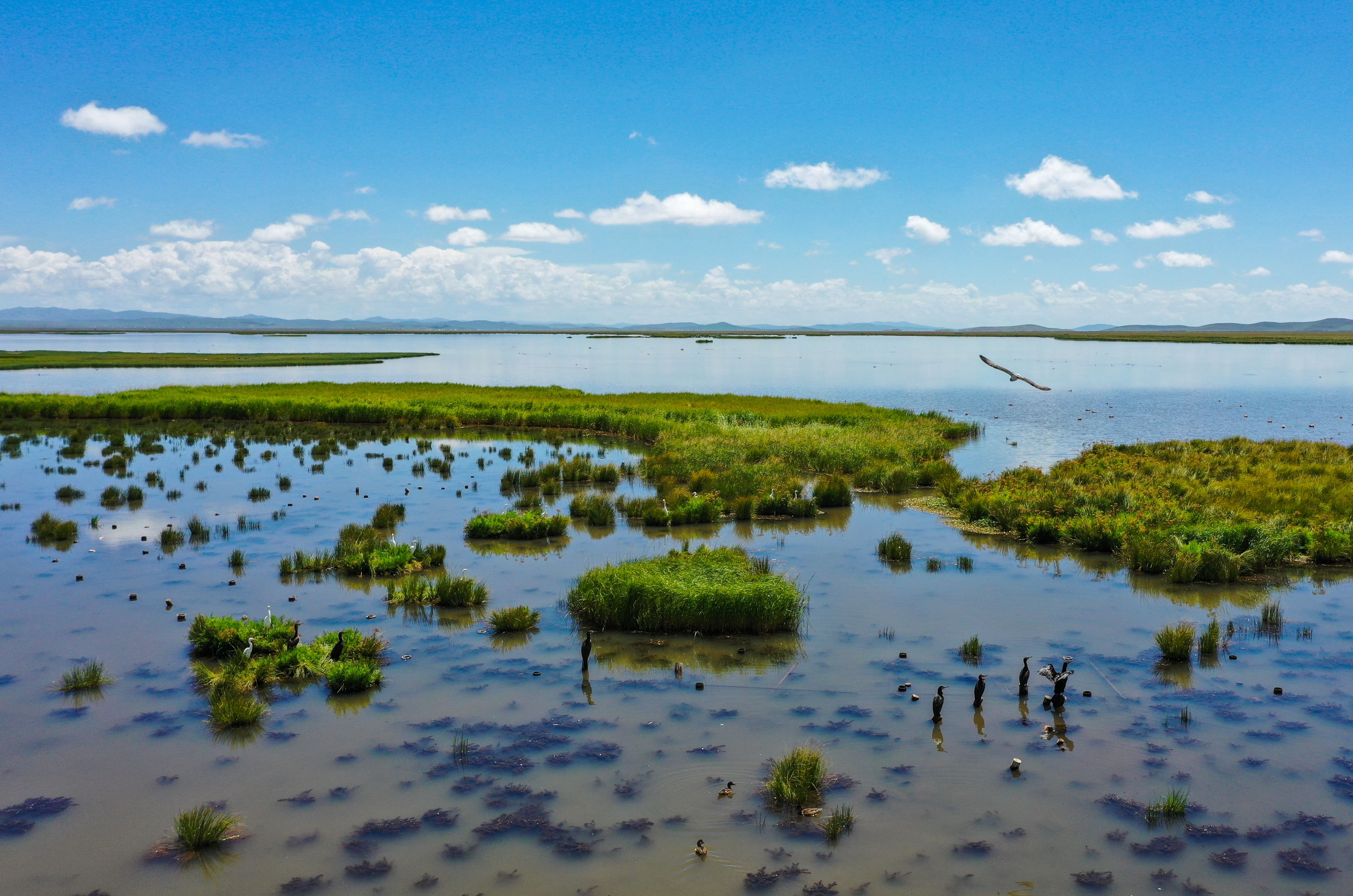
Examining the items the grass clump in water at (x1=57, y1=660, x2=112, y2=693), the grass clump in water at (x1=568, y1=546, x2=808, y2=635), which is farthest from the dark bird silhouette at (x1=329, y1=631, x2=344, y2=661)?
the grass clump in water at (x1=568, y1=546, x2=808, y2=635)

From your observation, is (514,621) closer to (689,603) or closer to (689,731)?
(689,603)

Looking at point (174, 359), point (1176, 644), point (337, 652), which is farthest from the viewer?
point (174, 359)

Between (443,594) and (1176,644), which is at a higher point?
(1176,644)

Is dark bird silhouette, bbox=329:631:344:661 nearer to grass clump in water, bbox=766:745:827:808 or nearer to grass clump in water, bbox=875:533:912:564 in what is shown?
grass clump in water, bbox=766:745:827:808

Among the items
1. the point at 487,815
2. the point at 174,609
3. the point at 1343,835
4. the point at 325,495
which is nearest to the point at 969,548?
the point at 1343,835

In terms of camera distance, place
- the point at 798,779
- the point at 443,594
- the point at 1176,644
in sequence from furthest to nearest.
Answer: the point at 443,594, the point at 1176,644, the point at 798,779

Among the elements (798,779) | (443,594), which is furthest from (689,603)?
(798,779)

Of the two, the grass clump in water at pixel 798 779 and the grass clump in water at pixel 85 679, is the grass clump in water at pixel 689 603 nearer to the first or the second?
the grass clump in water at pixel 798 779
